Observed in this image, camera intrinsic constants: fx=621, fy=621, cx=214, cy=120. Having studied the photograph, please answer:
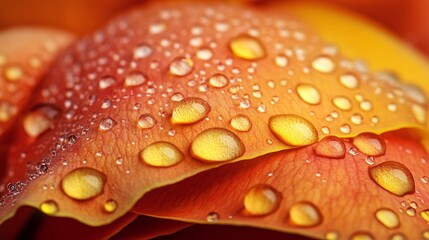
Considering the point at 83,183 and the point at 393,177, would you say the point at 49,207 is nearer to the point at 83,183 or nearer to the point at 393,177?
the point at 83,183

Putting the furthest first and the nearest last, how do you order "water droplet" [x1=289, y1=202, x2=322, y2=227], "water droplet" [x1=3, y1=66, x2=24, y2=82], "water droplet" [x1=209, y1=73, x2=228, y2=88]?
"water droplet" [x1=3, y1=66, x2=24, y2=82], "water droplet" [x1=209, y1=73, x2=228, y2=88], "water droplet" [x1=289, y1=202, x2=322, y2=227]

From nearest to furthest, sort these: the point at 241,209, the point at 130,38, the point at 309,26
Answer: the point at 241,209 < the point at 130,38 < the point at 309,26

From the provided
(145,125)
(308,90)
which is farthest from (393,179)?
(145,125)

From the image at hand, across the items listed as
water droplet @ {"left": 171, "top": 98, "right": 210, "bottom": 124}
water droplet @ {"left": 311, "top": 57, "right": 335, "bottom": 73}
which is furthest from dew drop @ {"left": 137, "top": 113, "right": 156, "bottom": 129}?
water droplet @ {"left": 311, "top": 57, "right": 335, "bottom": 73}

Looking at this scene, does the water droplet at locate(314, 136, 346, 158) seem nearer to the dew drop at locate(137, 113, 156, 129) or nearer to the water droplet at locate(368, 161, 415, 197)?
the water droplet at locate(368, 161, 415, 197)

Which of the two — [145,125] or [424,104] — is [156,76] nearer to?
[145,125]

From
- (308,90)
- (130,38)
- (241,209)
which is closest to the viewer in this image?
(241,209)

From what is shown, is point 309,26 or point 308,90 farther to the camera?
point 309,26

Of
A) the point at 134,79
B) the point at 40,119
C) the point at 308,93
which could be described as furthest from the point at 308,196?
the point at 40,119
